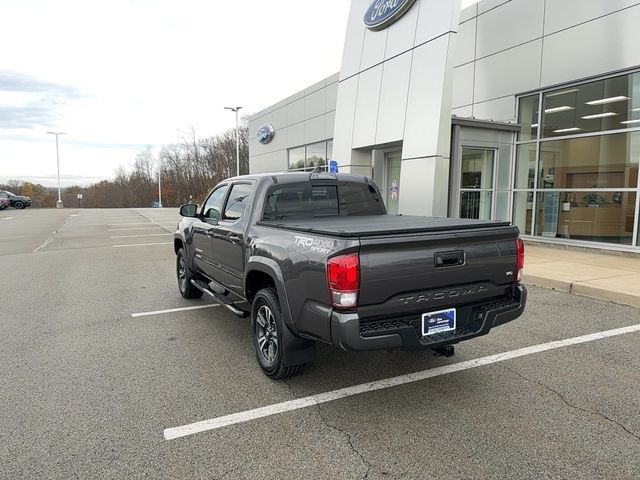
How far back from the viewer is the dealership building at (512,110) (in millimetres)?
10250

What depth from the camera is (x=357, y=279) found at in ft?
9.97

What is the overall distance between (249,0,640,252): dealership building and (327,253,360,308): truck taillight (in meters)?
6.50

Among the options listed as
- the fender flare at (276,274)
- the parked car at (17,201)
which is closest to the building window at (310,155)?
the fender flare at (276,274)

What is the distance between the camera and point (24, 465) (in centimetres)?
272

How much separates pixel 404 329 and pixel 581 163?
33.6ft

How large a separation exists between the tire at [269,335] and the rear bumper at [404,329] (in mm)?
768

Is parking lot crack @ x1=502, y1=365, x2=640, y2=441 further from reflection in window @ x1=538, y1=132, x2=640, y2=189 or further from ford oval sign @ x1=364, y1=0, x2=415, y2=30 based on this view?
ford oval sign @ x1=364, y1=0, x2=415, y2=30

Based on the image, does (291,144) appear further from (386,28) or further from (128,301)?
(128,301)

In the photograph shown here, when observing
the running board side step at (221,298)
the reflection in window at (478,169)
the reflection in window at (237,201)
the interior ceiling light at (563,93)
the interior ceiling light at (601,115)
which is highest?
the interior ceiling light at (563,93)

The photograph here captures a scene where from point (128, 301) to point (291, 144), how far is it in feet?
65.5

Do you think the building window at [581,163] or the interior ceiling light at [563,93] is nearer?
the building window at [581,163]

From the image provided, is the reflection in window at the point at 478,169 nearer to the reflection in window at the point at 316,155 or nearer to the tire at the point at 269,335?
the tire at the point at 269,335

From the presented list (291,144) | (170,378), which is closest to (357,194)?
(170,378)

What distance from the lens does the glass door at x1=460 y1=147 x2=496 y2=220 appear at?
12500 millimetres
